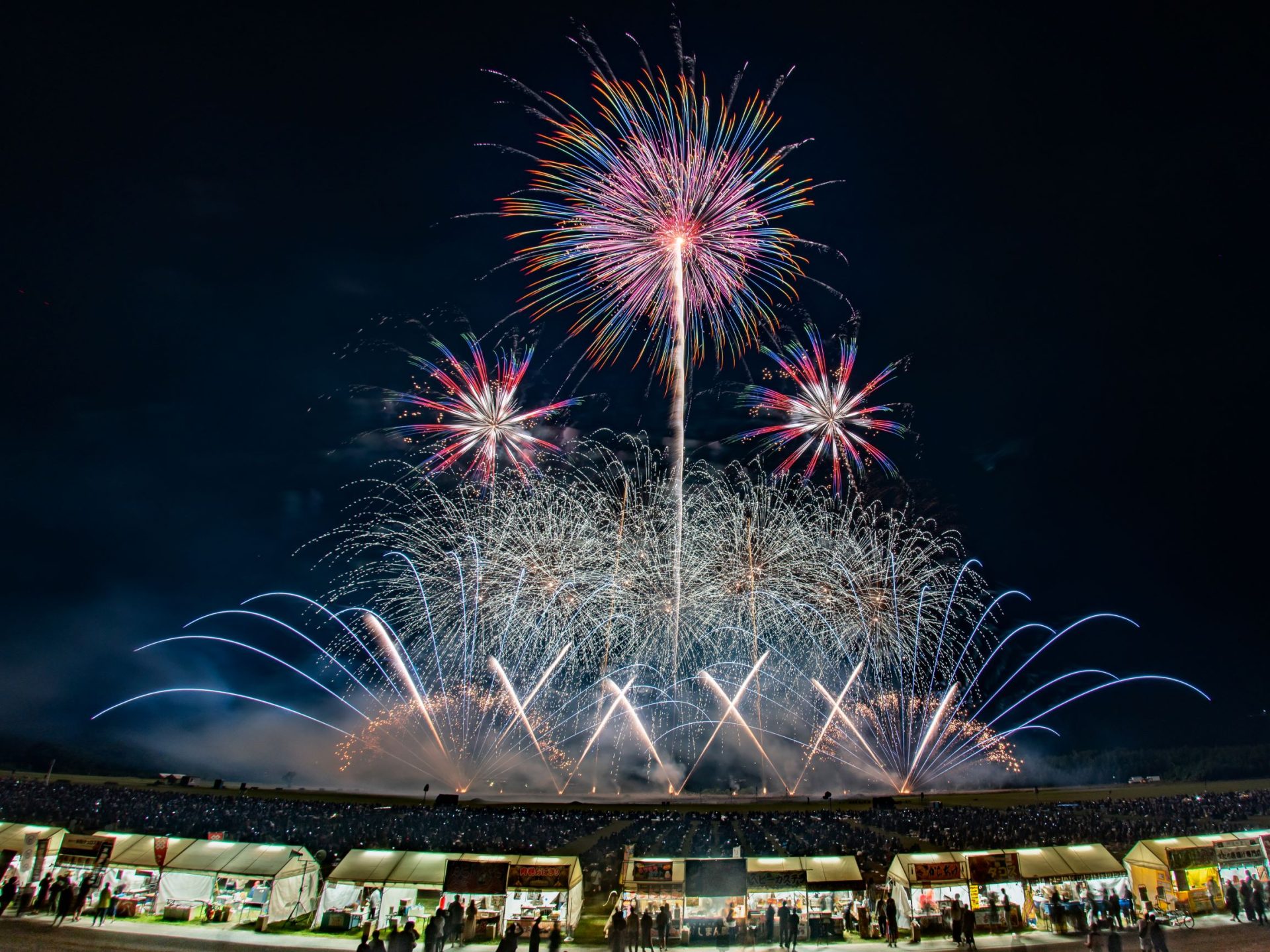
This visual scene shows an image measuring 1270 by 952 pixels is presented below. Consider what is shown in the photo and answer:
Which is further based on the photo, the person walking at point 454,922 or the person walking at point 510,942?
the person walking at point 454,922

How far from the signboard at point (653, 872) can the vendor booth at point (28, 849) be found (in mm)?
16005

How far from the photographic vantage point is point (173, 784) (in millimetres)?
53344

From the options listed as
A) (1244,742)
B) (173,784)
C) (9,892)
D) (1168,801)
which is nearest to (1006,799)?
(1168,801)

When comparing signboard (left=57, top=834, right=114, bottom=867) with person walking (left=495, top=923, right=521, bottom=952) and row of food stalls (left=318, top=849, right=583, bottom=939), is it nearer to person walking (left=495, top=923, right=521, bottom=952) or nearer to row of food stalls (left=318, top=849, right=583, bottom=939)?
row of food stalls (left=318, top=849, right=583, bottom=939)

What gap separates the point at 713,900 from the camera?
1716 cm

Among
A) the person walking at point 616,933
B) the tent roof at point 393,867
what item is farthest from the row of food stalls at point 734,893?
the tent roof at point 393,867

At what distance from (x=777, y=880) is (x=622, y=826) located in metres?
12.7

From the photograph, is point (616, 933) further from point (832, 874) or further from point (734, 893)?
point (832, 874)

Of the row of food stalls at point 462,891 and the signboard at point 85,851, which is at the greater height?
the signboard at point 85,851

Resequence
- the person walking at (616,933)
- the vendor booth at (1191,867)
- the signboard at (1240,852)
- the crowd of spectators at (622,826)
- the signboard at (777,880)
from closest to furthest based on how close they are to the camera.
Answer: the person walking at (616,933), the signboard at (777,880), the vendor booth at (1191,867), the signboard at (1240,852), the crowd of spectators at (622,826)

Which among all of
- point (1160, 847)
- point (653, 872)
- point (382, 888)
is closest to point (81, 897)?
point (382, 888)

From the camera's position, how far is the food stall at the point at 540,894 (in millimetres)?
17094

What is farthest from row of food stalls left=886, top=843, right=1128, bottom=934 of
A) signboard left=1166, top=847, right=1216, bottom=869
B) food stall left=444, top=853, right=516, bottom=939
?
food stall left=444, top=853, right=516, bottom=939

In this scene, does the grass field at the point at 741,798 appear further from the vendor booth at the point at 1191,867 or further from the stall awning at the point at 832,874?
the vendor booth at the point at 1191,867
